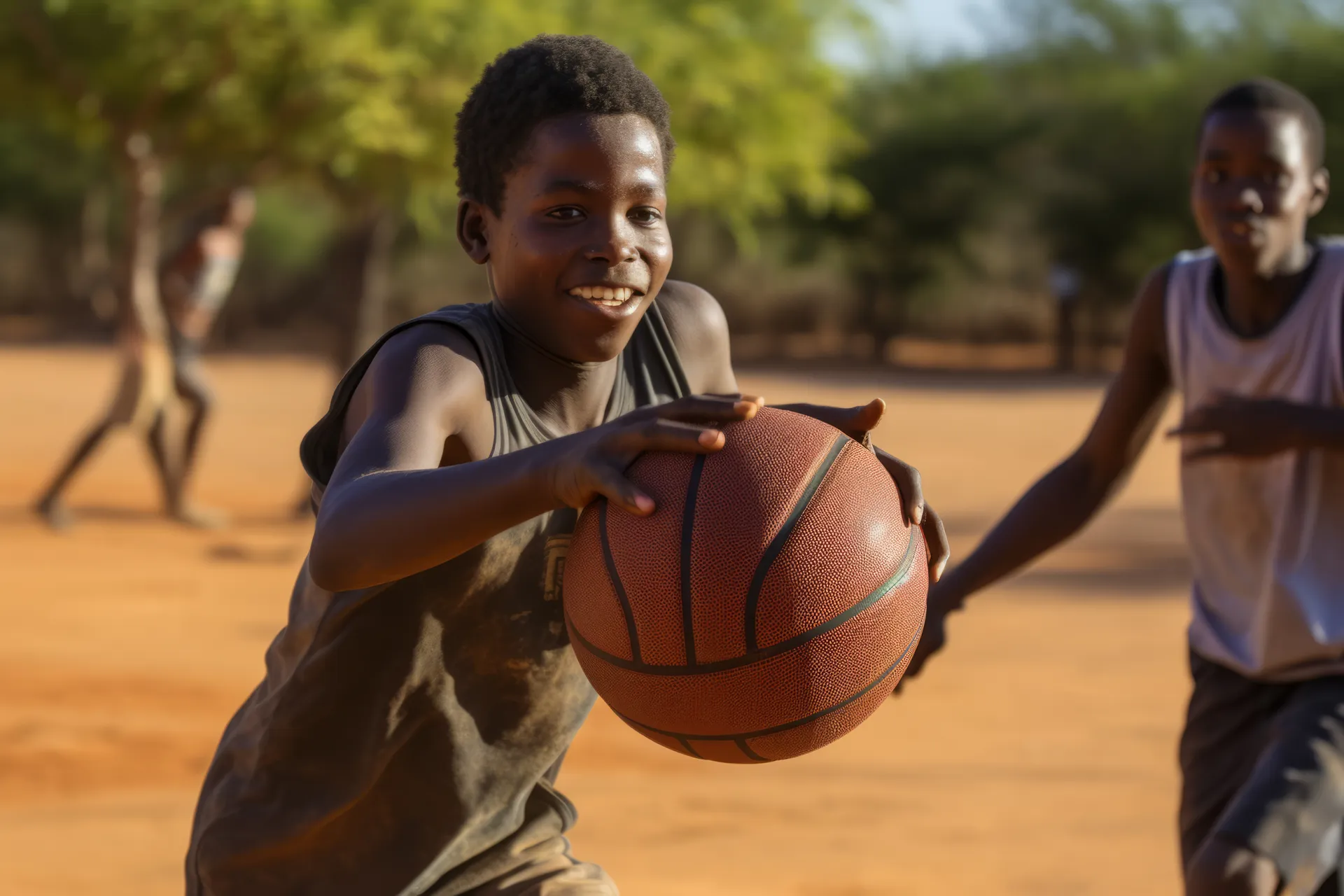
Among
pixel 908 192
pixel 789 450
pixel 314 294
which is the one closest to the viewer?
pixel 789 450

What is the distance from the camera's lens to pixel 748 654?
7.59ft

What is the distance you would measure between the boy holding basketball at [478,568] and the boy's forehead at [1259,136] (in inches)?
69.1

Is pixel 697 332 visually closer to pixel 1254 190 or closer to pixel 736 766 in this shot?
pixel 1254 190

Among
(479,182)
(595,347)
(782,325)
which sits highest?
(479,182)

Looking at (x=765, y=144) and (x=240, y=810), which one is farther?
(x=765, y=144)

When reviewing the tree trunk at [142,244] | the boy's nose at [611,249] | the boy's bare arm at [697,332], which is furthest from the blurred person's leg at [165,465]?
the boy's nose at [611,249]

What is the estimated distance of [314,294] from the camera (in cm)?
4412

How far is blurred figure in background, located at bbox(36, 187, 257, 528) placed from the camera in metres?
12.6

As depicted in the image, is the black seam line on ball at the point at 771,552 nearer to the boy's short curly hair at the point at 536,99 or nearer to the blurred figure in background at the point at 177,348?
the boy's short curly hair at the point at 536,99

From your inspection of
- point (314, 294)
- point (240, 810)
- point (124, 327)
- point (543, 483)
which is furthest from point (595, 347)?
point (314, 294)

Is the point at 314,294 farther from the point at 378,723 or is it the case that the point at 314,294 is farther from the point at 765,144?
the point at 378,723

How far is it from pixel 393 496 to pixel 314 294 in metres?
43.4

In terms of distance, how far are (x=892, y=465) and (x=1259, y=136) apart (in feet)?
6.06

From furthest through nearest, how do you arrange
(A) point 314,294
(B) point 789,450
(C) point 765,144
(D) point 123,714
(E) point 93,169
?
(A) point 314,294, (E) point 93,169, (C) point 765,144, (D) point 123,714, (B) point 789,450
